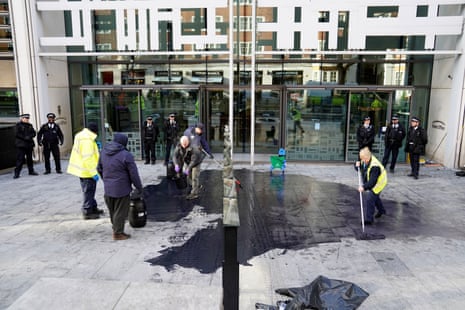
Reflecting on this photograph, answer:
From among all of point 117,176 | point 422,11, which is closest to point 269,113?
point 422,11

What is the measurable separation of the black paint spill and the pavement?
26mm

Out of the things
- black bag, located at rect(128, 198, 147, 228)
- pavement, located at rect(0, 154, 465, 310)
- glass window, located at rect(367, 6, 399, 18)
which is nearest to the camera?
pavement, located at rect(0, 154, 465, 310)

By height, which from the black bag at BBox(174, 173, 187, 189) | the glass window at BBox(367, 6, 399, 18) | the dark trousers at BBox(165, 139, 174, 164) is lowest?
the black bag at BBox(174, 173, 187, 189)

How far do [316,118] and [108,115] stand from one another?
7.93 metres

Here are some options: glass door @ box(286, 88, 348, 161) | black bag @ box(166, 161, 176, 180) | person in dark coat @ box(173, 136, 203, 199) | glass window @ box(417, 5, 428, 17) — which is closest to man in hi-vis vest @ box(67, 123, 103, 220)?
person in dark coat @ box(173, 136, 203, 199)

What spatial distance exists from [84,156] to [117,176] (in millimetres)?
1523

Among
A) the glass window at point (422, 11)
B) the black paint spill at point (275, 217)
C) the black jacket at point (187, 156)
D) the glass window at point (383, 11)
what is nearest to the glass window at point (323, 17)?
the glass window at point (383, 11)

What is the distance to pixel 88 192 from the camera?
7.75 metres

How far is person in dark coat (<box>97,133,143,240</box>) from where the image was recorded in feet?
21.1

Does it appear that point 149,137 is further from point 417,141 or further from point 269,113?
point 417,141

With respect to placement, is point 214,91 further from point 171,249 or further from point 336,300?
point 336,300

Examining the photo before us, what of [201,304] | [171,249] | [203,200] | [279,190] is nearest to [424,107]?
[279,190]

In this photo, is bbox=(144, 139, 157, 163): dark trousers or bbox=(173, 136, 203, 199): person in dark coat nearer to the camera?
bbox=(173, 136, 203, 199): person in dark coat

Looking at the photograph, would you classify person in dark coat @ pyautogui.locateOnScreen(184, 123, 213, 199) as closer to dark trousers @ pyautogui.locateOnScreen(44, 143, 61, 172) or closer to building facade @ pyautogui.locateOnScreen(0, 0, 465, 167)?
building facade @ pyautogui.locateOnScreen(0, 0, 465, 167)
